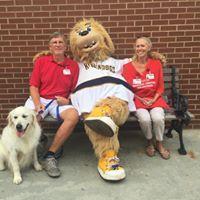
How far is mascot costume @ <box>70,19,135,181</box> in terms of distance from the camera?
391cm

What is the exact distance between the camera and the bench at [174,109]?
4426 millimetres

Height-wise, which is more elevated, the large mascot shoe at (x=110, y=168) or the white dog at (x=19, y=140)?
the white dog at (x=19, y=140)

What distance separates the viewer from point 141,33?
4.94 meters

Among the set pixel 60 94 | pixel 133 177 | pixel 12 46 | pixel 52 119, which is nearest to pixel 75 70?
pixel 60 94

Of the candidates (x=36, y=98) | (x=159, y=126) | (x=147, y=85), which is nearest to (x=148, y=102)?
(x=147, y=85)

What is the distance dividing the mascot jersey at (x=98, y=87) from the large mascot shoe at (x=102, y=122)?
0.69 feet

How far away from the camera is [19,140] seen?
395 cm

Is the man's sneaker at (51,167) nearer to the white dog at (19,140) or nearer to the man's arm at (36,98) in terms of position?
the white dog at (19,140)

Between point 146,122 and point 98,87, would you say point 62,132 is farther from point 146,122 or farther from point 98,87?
point 146,122

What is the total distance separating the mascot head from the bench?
0.84 metres

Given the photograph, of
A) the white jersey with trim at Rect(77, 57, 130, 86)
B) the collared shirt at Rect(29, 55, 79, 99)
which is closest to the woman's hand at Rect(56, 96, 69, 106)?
the collared shirt at Rect(29, 55, 79, 99)

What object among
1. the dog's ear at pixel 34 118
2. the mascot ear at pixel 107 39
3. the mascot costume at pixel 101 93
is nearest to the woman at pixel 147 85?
the mascot costume at pixel 101 93

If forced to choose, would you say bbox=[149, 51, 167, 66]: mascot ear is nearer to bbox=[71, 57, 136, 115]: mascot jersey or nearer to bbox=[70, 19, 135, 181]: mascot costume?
bbox=[70, 19, 135, 181]: mascot costume

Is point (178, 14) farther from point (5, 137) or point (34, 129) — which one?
point (5, 137)
